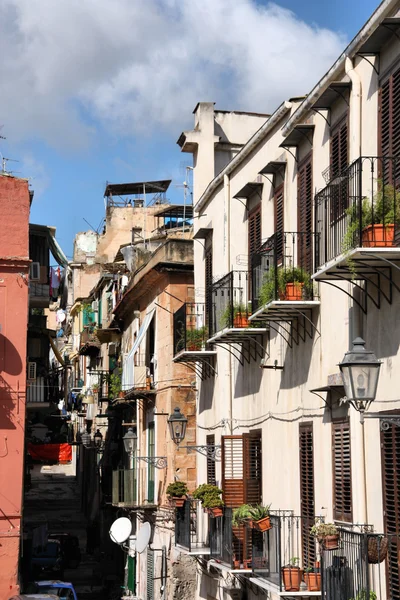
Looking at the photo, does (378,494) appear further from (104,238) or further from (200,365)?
(104,238)

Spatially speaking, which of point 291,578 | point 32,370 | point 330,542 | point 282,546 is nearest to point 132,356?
point 32,370

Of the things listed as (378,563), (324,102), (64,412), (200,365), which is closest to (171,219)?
(64,412)

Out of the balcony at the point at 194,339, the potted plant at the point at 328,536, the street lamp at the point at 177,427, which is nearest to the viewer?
the potted plant at the point at 328,536

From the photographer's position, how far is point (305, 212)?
54.2 feet

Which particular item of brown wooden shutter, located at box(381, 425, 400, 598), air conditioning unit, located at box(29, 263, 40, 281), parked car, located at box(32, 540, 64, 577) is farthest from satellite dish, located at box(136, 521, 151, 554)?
brown wooden shutter, located at box(381, 425, 400, 598)

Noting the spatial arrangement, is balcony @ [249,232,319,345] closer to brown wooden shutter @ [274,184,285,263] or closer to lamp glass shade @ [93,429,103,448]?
brown wooden shutter @ [274,184,285,263]

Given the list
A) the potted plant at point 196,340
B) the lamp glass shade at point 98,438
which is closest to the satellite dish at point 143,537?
the potted plant at point 196,340

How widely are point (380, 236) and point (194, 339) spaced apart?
40.7ft

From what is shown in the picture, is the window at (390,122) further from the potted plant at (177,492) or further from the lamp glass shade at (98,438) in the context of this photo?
the lamp glass shade at (98,438)

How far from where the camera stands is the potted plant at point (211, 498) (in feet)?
65.6

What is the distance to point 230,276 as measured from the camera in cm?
1955

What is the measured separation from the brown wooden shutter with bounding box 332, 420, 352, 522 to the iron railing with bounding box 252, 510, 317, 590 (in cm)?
105

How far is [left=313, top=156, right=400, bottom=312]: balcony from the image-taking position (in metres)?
11.5

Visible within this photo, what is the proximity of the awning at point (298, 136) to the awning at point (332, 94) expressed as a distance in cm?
84
